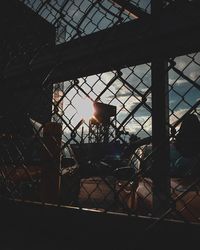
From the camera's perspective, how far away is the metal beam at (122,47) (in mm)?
1151

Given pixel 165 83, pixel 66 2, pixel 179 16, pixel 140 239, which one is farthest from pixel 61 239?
pixel 66 2

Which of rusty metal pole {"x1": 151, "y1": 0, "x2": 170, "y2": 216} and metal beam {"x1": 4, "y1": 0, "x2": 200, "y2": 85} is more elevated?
metal beam {"x1": 4, "y1": 0, "x2": 200, "y2": 85}

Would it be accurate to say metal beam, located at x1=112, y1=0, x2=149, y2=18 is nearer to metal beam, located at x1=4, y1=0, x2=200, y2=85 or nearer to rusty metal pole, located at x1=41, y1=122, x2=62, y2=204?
metal beam, located at x1=4, y1=0, x2=200, y2=85

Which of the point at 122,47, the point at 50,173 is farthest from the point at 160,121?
the point at 50,173

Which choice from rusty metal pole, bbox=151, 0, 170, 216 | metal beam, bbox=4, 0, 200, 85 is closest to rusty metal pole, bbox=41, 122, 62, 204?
metal beam, bbox=4, 0, 200, 85

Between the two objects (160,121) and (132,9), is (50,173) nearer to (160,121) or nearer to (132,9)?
(160,121)

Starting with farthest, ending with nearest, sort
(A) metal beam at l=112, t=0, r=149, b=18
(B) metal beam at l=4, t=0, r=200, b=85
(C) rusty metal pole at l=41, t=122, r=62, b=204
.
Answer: (C) rusty metal pole at l=41, t=122, r=62, b=204 < (A) metal beam at l=112, t=0, r=149, b=18 < (B) metal beam at l=4, t=0, r=200, b=85

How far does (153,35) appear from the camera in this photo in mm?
1230

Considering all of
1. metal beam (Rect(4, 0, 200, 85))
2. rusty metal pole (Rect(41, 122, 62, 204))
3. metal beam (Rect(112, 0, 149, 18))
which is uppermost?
metal beam (Rect(112, 0, 149, 18))

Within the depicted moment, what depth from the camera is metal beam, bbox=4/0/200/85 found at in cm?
115

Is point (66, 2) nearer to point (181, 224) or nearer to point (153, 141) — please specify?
point (153, 141)

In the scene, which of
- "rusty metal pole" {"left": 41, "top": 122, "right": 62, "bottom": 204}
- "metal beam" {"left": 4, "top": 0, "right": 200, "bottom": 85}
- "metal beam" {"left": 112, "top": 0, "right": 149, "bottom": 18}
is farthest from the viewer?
"rusty metal pole" {"left": 41, "top": 122, "right": 62, "bottom": 204}

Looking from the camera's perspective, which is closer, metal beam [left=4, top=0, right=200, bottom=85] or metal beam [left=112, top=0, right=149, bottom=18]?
metal beam [left=4, top=0, right=200, bottom=85]

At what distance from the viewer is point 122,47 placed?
1.35m
